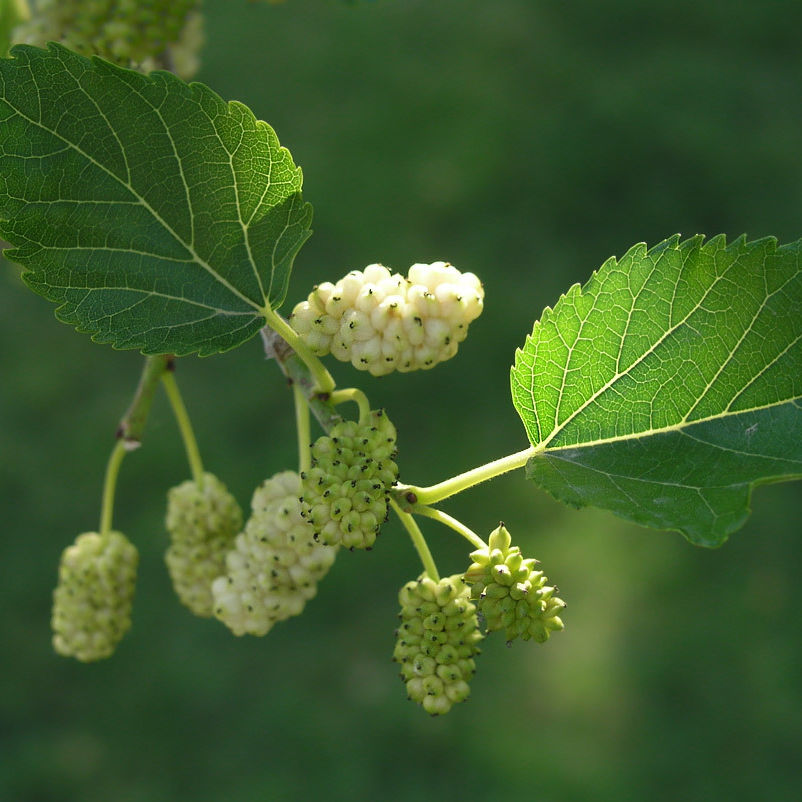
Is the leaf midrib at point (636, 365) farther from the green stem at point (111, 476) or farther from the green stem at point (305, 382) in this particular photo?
the green stem at point (111, 476)

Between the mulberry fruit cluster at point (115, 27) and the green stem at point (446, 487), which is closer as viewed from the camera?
the green stem at point (446, 487)

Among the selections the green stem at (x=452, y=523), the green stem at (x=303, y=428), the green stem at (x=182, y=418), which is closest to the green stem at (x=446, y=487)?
the green stem at (x=452, y=523)

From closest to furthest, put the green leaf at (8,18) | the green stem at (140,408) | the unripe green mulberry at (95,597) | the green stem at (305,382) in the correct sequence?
the green stem at (305,382) < the green stem at (140,408) < the unripe green mulberry at (95,597) < the green leaf at (8,18)

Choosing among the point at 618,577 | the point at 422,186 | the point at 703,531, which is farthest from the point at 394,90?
the point at 703,531

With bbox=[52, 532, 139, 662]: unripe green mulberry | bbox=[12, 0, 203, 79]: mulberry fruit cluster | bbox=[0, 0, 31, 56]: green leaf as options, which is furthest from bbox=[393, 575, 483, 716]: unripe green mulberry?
bbox=[0, 0, 31, 56]: green leaf

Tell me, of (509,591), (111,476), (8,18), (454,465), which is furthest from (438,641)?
(454,465)

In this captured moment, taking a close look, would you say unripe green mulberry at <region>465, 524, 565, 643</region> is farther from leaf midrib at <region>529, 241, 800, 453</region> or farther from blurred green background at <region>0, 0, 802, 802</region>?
blurred green background at <region>0, 0, 802, 802</region>

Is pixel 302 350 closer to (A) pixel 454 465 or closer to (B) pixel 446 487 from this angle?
(B) pixel 446 487
